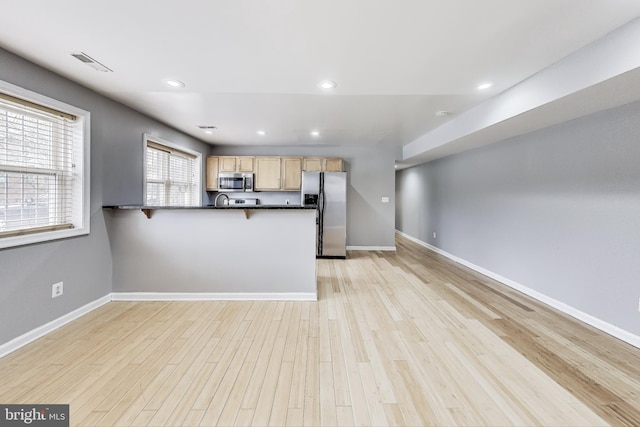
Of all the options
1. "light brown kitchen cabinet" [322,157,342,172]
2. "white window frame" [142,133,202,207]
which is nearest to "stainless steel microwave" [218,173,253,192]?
Answer: "white window frame" [142,133,202,207]

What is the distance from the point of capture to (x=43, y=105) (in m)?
2.39

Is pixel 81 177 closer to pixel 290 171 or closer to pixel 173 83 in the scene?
pixel 173 83

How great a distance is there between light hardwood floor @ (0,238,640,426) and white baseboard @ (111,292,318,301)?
0.11 metres

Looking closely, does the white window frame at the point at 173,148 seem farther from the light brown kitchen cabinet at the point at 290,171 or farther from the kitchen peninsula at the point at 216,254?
the light brown kitchen cabinet at the point at 290,171

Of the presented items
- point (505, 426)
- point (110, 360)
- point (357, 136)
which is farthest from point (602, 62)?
point (110, 360)

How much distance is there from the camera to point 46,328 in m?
2.41

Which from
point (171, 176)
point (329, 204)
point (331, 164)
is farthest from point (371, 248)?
point (171, 176)

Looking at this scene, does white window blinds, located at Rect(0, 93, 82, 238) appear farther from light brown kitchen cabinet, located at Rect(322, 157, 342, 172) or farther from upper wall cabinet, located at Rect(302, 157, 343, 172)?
light brown kitchen cabinet, located at Rect(322, 157, 342, 172)

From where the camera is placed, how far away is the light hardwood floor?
158cm

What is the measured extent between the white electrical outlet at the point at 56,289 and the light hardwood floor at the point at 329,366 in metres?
0.33

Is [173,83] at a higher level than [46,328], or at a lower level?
higher

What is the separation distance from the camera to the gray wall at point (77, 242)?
2.17 meters

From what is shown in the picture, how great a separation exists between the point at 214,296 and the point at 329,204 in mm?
2986

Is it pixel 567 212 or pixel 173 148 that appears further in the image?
pixel 173 148
